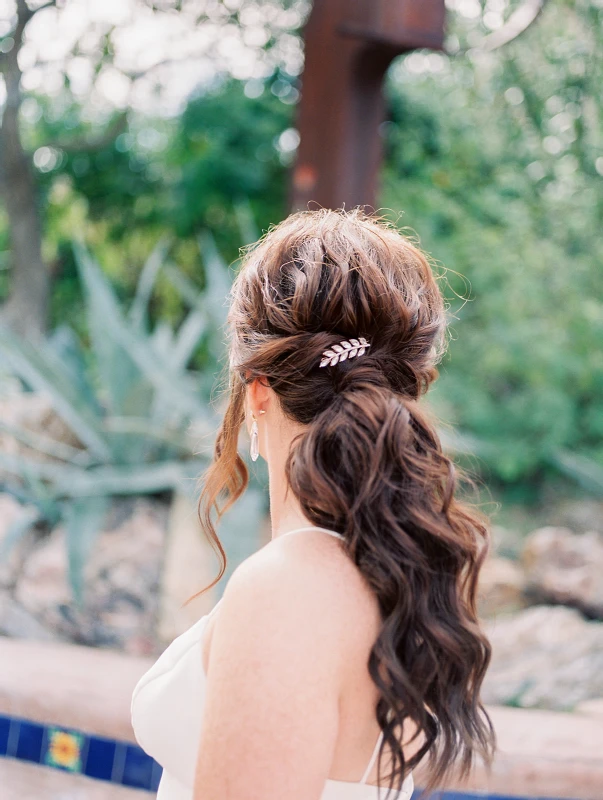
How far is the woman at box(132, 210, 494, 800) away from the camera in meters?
0.98

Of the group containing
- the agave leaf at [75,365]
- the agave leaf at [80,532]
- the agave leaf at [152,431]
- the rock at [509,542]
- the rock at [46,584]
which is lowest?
the rock at [509,542]

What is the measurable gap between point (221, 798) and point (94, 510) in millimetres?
2521

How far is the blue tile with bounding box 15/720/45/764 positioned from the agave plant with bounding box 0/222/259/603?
44.8 inches

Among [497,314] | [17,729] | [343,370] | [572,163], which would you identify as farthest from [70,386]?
[572,163]

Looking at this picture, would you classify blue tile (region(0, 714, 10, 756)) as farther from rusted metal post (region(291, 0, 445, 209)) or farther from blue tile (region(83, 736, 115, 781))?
rusted metal post (region(291, 0, 445, 209))

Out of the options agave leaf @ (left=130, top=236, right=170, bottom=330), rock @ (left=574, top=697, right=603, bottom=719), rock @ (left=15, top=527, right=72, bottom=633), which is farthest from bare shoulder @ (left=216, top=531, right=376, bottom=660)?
agave leaf @ (left=130, top=236, right=170, bottom=330)

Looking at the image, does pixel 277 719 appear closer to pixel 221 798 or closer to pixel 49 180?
pixel 221 798

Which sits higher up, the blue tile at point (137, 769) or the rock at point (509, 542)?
the blue tile at point (137, 769)

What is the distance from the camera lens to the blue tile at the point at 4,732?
7.56 feet

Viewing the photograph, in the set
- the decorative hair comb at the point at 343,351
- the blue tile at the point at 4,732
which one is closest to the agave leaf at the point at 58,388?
the blue tile at the point at 4,732

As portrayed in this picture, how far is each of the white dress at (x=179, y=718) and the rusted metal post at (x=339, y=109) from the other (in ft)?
8.52

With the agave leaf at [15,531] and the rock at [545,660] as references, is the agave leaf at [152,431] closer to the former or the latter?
the agave leaf at [15,531]

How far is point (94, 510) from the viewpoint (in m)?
3.38

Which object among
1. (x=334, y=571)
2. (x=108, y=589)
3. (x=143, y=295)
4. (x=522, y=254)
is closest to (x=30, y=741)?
(x=108, y=589)
